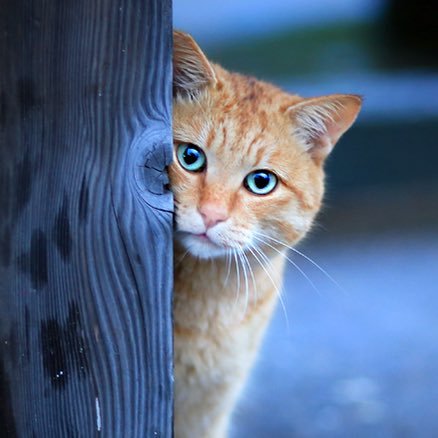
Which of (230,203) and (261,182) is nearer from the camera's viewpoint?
(230,203)

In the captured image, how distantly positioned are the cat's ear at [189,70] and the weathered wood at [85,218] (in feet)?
1.47

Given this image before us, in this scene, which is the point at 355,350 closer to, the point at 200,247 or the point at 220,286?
the point at 220,286

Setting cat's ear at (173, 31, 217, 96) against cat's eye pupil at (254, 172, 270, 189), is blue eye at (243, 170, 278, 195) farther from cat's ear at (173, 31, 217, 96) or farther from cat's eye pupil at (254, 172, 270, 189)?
cat's ear at (173, 31, 217, 96)

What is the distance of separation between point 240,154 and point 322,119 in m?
0.36

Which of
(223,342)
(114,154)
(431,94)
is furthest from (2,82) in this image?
(431,94)

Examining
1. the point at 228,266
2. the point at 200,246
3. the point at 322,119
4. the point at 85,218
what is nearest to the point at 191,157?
the point at 200,246

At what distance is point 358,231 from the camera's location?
5.68 m

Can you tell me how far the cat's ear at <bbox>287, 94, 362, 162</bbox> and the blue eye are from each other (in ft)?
0.66

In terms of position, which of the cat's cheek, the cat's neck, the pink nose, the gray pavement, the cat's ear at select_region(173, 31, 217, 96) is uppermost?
the cat's ear at select_region(173, 31, 217, 96)

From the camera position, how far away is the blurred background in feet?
12.8

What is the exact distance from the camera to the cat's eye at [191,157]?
2.07 m

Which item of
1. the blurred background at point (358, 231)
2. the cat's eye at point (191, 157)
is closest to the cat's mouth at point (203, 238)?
the cat's eye at point (191, 157)

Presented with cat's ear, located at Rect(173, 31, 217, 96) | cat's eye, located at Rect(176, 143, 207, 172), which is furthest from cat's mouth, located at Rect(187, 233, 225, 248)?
cat's ear, located at Rect(173, 31, 217, 96)

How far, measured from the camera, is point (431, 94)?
6.63 m
